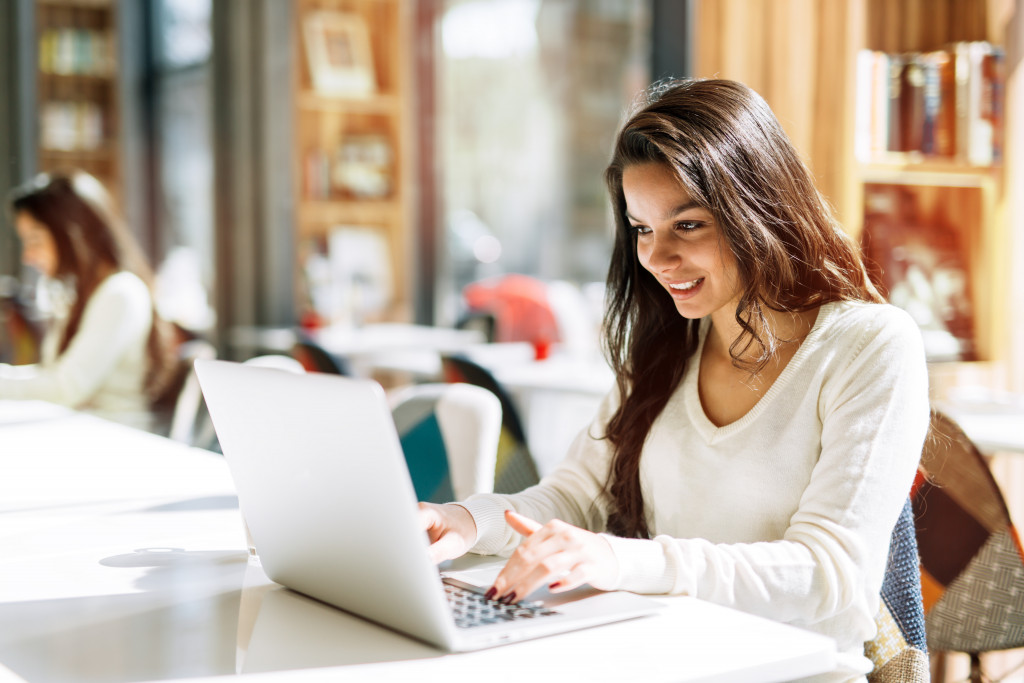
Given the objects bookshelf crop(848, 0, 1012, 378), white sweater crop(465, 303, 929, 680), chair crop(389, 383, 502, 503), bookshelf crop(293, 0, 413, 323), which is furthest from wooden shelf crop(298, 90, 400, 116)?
white sweater crop(465, 303, 929, 680)

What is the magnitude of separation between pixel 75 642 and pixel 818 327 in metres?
0.92

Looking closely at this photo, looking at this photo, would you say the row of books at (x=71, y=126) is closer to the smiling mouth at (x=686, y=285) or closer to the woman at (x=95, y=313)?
the woman at (x=95, y=313)

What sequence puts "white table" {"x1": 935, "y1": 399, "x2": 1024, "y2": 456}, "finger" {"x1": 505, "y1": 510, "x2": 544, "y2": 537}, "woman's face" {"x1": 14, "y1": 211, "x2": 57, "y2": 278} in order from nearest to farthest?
1. "finger" {"x1": 505, "y1": 510, "x2": 544, "y2": 537}
2. "white table" {"x1": 935, "y1": 399, "x2": 1024, "y2": 456}
3. "woman's face" {"x1": 14, "y1": 211, "x2": 57, "y2": 278}

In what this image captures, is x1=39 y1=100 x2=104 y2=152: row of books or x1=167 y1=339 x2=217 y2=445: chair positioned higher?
x1=39 y1=100 x2=104 y2=152: row of books

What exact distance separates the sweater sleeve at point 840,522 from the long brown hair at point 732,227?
0.13 metres

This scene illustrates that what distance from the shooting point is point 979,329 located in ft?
11.5

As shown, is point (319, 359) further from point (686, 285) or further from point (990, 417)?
point (686, 285)

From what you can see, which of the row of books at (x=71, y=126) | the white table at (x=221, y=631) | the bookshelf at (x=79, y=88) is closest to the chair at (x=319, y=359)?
the white table at (x=221, y=631)

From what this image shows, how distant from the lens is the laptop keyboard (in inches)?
41.2

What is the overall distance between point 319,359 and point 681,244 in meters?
2.25

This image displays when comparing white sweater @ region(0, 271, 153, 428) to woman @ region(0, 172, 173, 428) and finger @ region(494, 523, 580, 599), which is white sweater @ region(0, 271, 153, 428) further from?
finger @ region(494, 523, 580, 599)

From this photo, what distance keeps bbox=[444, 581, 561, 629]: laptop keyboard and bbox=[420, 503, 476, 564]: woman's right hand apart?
0.14 metres

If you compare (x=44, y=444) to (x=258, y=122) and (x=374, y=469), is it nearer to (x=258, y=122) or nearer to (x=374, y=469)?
(x=374, y=469)

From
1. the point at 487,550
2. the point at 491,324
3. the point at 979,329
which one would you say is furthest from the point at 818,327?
the point at 491,324
